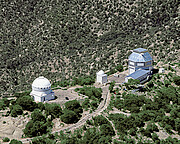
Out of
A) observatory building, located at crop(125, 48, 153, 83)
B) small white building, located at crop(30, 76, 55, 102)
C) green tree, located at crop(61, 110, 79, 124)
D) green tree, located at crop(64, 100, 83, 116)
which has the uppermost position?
observatory building, located at crop(125, 48, 153, 83)

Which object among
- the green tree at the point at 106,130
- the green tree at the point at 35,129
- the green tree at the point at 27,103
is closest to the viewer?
the green tree at the point at 106,130

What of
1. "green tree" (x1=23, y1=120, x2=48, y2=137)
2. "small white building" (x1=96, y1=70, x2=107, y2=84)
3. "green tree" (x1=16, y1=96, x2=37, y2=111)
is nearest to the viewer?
"green tree" (x1=23, y1=120, x2=48, y2=137)

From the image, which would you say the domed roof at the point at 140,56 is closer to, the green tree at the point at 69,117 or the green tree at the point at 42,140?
the green tree at the point at 69,117

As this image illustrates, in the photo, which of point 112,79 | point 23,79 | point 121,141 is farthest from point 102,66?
point 121,141

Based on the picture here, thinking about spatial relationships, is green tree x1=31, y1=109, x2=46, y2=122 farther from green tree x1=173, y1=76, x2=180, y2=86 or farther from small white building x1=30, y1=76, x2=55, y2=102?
green tree x1=173, y1=76, x2=180, y2=86

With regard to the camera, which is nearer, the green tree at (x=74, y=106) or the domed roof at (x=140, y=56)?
the green tree at (x=74, y=106)

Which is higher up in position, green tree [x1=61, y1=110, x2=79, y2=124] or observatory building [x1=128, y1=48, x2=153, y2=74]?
observatory building [x1=128, y1=48, x2=153, y2=74]

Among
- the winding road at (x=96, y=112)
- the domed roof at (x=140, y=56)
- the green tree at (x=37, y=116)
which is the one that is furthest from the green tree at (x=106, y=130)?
the domed roof at (x=140, y=56)

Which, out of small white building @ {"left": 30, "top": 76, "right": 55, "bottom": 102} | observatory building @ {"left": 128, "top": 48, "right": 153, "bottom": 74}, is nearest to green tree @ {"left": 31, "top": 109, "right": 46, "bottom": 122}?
small white building @ {"left": 30, "top": 76, "right": 55, "bottom": 102}
